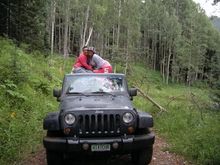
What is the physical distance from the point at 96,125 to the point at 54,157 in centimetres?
100

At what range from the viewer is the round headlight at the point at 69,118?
21.5 ft

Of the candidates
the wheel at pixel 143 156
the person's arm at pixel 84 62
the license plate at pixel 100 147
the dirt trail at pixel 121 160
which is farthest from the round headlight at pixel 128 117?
the person's arm at pixel 84 62

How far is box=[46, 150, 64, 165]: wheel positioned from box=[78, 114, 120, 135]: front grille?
644mm

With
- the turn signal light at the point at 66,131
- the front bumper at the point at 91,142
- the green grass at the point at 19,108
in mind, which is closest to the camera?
the front bumper at the point at 91,142

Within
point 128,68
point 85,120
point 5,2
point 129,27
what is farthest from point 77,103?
point 129,27

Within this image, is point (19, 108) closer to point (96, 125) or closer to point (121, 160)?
point (121, 160)

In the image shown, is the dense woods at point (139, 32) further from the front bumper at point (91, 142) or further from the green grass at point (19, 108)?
the front bumper at point (91, 142)

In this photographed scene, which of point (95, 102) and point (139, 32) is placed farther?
point (139, 32)

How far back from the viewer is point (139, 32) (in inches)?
2199

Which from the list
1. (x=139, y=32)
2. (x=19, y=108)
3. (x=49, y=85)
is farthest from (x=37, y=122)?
(x=139, y=32)

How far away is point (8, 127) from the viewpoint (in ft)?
27.6

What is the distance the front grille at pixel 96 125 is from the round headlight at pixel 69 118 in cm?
11

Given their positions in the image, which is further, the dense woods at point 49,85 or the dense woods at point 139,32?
the dense woods at point 139,32

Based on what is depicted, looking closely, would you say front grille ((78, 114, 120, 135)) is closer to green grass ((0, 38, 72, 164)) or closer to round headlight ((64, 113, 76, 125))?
round headlight ((64, 113, 76, 125))
